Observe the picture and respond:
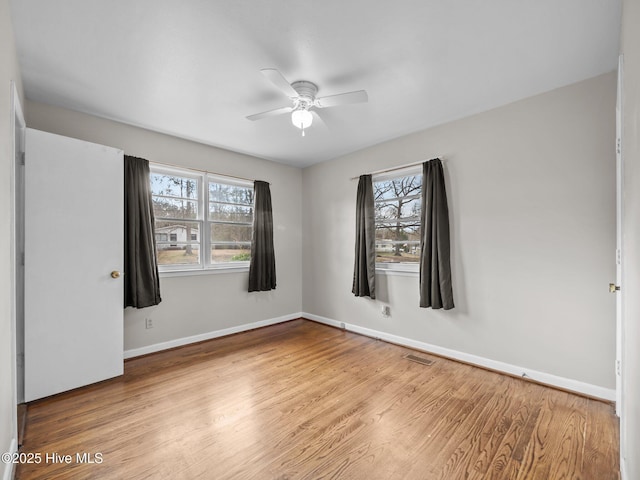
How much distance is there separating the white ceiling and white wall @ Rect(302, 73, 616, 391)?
30 centimetres

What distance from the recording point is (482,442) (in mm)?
1857

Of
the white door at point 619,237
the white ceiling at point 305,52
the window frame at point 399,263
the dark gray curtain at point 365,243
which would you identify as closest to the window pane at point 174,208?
the white ceiling at point 305,52

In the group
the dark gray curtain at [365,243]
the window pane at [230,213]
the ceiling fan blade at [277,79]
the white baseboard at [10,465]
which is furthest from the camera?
the window pane at [230,213]

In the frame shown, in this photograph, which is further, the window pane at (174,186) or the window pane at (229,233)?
the window pane at (229,233)

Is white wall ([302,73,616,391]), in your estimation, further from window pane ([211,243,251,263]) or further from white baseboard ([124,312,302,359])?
window pane ([211,243,251,263])

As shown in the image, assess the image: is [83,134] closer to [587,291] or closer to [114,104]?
[114,104]

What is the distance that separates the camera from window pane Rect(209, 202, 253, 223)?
4010 millimetres

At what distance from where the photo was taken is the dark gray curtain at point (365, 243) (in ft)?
12.6

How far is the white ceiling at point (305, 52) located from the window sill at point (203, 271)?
172 centimetres

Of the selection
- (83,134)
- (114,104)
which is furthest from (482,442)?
(83,134)

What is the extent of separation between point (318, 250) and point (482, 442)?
3207 millimetres

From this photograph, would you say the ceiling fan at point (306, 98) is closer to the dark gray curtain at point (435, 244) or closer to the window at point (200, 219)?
the dark gray curtain at point (435, 244)

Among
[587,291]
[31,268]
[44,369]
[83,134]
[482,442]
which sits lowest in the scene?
[482,442]

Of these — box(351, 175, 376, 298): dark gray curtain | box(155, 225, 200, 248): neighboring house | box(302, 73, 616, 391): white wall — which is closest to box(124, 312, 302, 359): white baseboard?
box(155, 225, 200, 248): neighboring house
